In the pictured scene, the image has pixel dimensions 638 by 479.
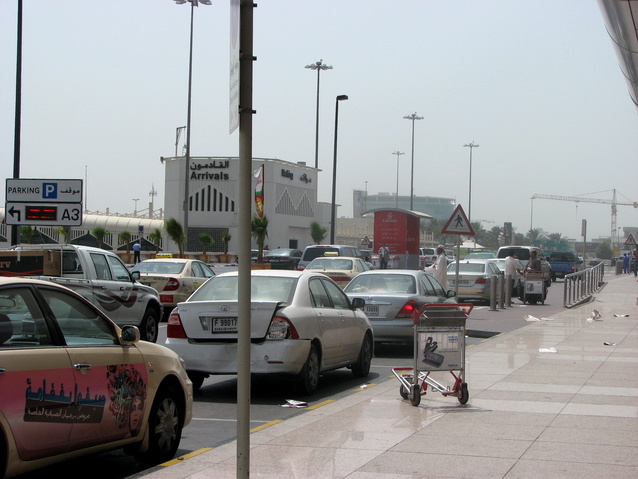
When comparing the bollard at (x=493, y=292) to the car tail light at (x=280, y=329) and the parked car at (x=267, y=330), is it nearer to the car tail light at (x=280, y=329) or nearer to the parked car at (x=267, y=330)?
the parked car at (x=267, y=330)

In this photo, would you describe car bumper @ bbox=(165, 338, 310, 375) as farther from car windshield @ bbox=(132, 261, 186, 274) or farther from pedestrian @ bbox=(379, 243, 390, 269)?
pedestrian @ bbox=(379, 243, 390, 269)

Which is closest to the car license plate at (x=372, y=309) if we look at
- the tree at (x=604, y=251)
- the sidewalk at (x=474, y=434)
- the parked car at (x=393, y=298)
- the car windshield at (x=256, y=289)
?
the parked car at (x=393, y=298)

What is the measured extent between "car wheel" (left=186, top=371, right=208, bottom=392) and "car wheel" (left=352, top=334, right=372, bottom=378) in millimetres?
2389

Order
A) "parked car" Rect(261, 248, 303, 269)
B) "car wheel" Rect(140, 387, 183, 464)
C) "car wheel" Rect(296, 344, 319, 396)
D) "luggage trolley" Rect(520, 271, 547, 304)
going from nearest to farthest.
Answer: "car wheel" Rect(140, 387, 183, 464) → "car wheel" Rect(296, 344, 319, 396) → "luggage trolley" Rect(520, 271, 547, 304) → "parked car" Rect(261, 248, 303, 269)

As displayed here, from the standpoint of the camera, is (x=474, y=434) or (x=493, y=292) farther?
(x=493, y=292)

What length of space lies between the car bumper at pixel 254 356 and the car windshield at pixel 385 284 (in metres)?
5.19

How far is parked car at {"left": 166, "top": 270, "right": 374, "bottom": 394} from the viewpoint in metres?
10.0

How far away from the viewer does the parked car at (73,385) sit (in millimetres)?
5520

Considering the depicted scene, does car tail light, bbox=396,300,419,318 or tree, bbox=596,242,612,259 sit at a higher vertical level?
tree, bbox=596,242,612,259

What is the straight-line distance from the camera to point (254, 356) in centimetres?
1003

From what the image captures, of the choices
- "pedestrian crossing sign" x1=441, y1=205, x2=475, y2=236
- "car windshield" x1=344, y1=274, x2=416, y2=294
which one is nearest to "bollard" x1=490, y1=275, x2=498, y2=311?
"pedestrian crossing sign" x1=441, y1=205, x2=475, y2=236

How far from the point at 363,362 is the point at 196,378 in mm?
2689

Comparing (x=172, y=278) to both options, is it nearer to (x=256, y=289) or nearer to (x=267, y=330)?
(x=256, y=289)

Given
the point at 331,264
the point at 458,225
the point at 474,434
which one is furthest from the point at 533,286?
the point at 474,434
